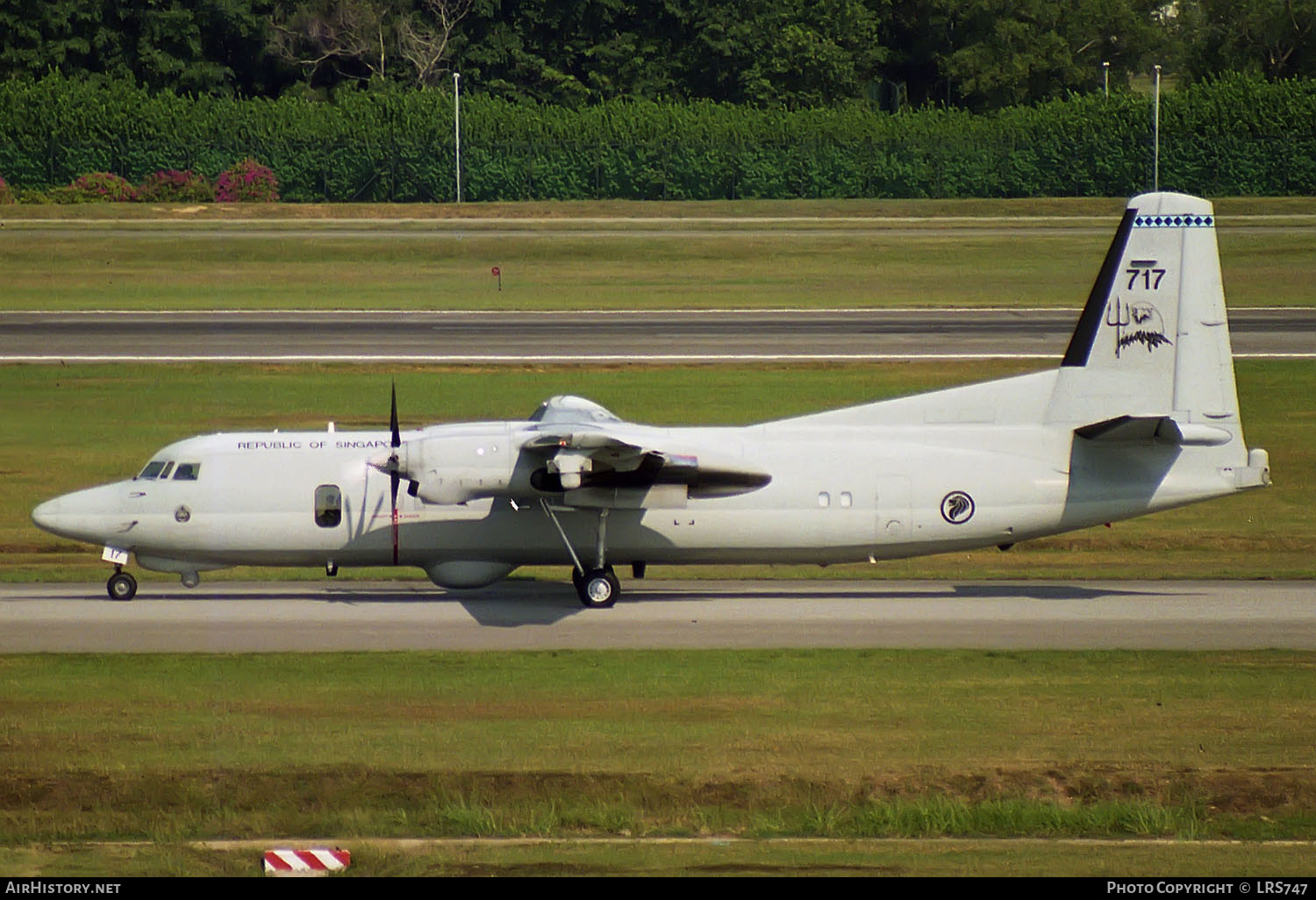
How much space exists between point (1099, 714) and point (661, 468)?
26.2 ft

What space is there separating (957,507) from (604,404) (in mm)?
18328

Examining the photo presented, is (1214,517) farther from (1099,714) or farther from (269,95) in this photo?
(269,95)

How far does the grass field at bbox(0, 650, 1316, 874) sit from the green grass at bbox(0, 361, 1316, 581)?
7.50m

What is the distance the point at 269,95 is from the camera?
109 m

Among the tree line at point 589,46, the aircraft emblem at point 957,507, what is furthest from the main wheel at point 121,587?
the tree line at point 589,46

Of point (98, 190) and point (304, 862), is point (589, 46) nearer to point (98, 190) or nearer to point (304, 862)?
point (98, 190)

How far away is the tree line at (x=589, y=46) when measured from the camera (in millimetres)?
103250

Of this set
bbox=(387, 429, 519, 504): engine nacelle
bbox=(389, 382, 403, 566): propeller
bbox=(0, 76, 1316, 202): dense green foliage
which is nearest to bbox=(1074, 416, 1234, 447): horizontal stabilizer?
bbox=(387, 429, 519, 504): engine nacelle

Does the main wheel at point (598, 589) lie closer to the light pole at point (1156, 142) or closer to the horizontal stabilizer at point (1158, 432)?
the horizontal stabilizer at point (1158, 432)

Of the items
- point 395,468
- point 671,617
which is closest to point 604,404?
point 671,617

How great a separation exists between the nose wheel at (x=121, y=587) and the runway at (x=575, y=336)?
896 inches

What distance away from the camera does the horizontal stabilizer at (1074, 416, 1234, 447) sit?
2391cm

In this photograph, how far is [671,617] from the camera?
79.4ft

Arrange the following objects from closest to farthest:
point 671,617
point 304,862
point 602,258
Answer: point 304,862
point 671,617
point 602,258
